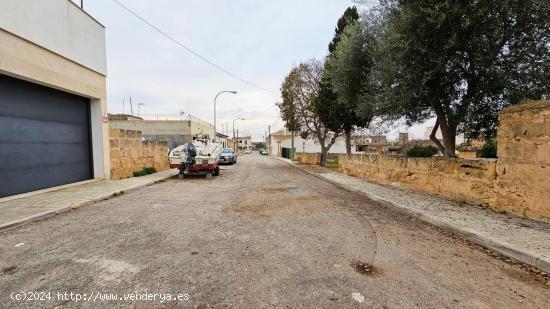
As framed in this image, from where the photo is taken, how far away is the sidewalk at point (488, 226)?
13.1ft

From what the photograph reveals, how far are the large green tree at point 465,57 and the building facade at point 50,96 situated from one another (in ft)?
36.2

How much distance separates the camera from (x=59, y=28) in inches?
386

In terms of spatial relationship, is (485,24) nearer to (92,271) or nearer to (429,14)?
(429,14)

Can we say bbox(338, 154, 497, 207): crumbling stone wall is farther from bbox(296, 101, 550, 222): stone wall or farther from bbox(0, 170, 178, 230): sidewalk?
bbox(0, 170, 178, 230): sidewalk

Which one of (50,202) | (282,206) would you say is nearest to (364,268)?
(282,206)

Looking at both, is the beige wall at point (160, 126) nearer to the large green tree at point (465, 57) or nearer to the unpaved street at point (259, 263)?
the unpaved street at point (259, 263)

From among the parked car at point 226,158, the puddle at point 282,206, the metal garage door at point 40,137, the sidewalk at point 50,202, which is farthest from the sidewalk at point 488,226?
the parked car at point 226,158

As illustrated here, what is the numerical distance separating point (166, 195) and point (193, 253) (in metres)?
5.78

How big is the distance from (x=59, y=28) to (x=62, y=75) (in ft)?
5.40

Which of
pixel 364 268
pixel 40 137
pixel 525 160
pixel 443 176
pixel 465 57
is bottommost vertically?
pixel 364 268

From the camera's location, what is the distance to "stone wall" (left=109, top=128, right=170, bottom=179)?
42.4ft

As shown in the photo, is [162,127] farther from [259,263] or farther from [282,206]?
[259,263]

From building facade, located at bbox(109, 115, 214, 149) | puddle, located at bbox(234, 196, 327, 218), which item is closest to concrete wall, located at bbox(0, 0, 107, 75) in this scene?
puddle, located at bbox(234, 196, 327, 218)

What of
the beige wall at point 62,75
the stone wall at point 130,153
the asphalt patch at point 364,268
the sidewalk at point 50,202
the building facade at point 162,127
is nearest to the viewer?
the asphalt patch at point 364,268
